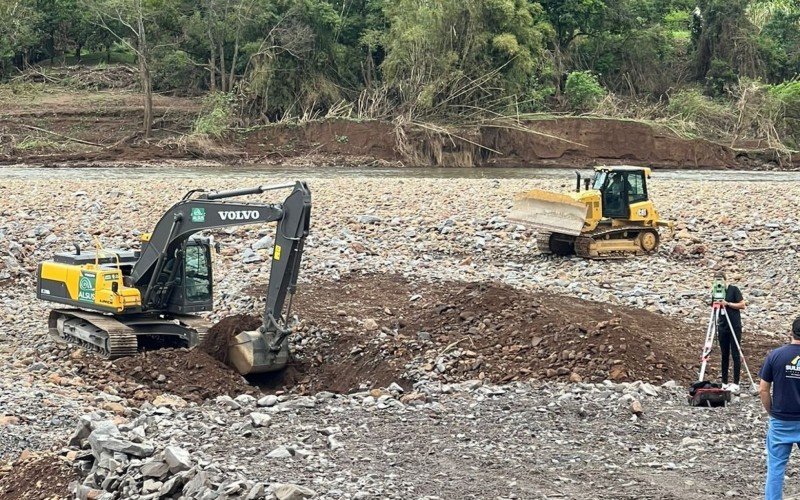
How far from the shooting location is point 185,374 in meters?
14.1

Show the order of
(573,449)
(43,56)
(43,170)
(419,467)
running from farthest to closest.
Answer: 1. (43,56)
2. (43,170)
3. (573,449)
4. (419,467)

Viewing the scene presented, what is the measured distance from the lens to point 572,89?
5178 cm

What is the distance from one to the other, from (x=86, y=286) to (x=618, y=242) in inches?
410

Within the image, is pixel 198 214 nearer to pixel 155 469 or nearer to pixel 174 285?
pixel 174 285

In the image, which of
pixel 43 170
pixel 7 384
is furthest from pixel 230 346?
pixel 43 170

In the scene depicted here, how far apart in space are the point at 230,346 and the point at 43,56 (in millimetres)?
48008

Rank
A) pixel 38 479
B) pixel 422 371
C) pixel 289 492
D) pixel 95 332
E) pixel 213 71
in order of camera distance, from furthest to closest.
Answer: pixel 213 71 < pixel 95 332 < pixel 422 371 < pixel 38 479 < pixel 289 492

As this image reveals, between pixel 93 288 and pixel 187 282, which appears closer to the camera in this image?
pixel 93 288

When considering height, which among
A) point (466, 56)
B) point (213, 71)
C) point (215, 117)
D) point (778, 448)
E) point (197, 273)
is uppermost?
point (466, 56)

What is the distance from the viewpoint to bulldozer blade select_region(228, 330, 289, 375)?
47.3 ft

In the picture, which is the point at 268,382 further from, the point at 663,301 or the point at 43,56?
the point at 43,56

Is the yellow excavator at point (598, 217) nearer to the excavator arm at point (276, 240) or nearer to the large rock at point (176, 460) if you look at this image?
the excavator arm at point (276, 240)

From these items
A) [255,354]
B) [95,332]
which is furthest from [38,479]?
[95,332]

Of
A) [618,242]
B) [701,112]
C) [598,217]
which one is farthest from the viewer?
[701,112]
